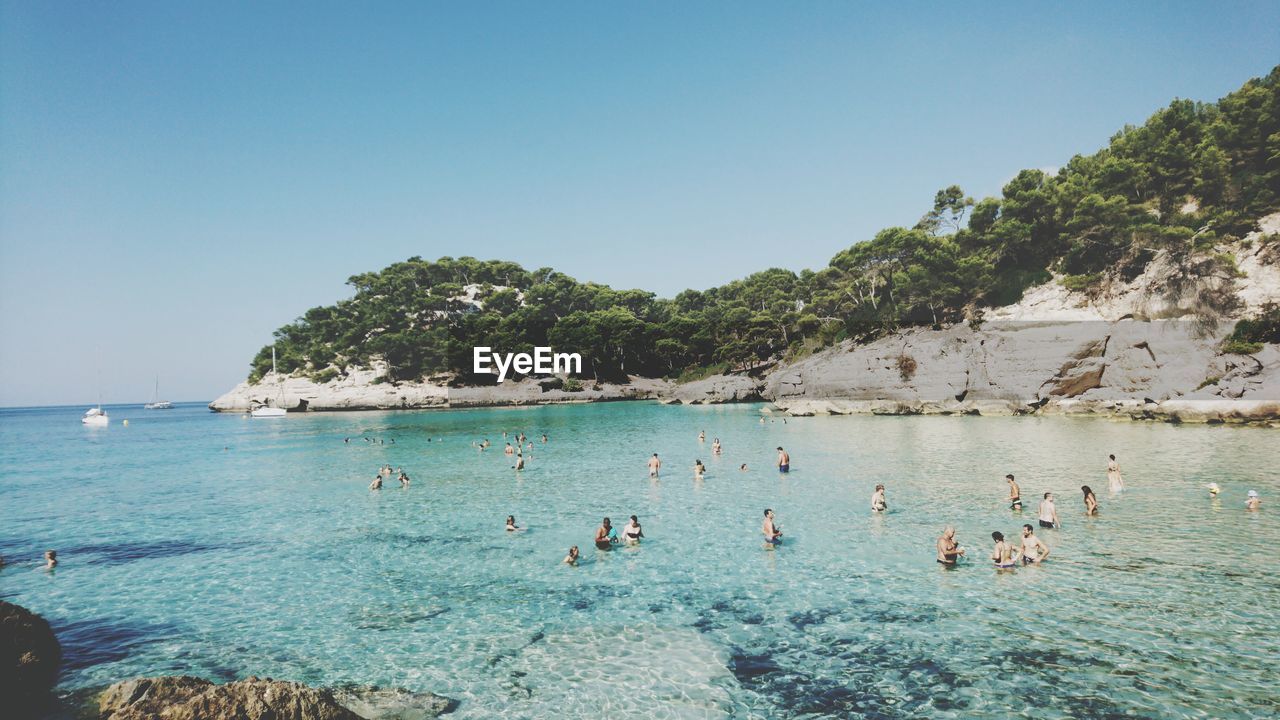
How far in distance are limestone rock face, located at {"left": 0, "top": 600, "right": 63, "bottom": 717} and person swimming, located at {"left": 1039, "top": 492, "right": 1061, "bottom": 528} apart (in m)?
25.0

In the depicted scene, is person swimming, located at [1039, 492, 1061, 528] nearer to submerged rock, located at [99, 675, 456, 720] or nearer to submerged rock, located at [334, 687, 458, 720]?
submerged rock, located at [334, 687, 458, 720]

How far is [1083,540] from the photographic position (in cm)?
1720

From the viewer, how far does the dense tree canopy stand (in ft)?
208

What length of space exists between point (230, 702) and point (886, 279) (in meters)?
89.4

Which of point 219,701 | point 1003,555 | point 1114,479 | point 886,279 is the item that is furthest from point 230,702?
point 886,279

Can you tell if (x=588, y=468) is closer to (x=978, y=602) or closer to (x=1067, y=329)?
(x=978, y=602)

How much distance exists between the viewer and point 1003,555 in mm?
15109

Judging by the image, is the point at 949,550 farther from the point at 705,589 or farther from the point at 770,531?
the point at 705,589

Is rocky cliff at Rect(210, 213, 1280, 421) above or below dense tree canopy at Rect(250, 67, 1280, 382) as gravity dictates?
below

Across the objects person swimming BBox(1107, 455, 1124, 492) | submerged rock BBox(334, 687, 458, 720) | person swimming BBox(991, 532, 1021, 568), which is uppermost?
person swimming BBox(1107, 455, 1124, 492)

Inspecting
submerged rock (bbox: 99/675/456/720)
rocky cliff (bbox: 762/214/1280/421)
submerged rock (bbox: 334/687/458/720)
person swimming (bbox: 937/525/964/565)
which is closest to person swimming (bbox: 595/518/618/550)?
submerged rock (bbox: 334/687/458/720)

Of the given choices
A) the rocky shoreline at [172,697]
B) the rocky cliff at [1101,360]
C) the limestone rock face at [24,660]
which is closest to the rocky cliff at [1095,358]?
the rocky cliff at [1101,360]

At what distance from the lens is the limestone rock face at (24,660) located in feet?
32.9

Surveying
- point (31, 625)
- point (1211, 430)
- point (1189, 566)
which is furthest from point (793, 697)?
point (1211, 430)
